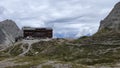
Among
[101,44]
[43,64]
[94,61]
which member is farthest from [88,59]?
[43,64]

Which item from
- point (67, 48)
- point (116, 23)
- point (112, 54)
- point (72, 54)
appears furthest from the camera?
point (116, 23)

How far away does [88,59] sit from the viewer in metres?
124

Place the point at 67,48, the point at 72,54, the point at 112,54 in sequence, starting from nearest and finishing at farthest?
the point at 112,54 < the point at 72,54 < the point at 67,48

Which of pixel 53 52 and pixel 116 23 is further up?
pixel 116 23

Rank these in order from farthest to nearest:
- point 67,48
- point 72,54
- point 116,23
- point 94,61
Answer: point 116,23 < point 67,48 < point 72,54 < point 94,61

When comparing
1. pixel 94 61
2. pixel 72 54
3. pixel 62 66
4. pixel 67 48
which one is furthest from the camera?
pixel 67 48

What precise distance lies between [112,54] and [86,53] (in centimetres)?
1378

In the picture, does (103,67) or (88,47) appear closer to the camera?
(103,67)

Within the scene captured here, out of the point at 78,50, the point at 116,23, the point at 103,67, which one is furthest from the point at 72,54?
the point at 116,23

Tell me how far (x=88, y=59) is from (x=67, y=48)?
1199 inches

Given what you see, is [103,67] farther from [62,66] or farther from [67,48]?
[67,48]

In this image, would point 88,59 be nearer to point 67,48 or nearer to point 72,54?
point 72,54

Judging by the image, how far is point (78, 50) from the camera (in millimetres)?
144250

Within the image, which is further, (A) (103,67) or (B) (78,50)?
(B) (78,50)
